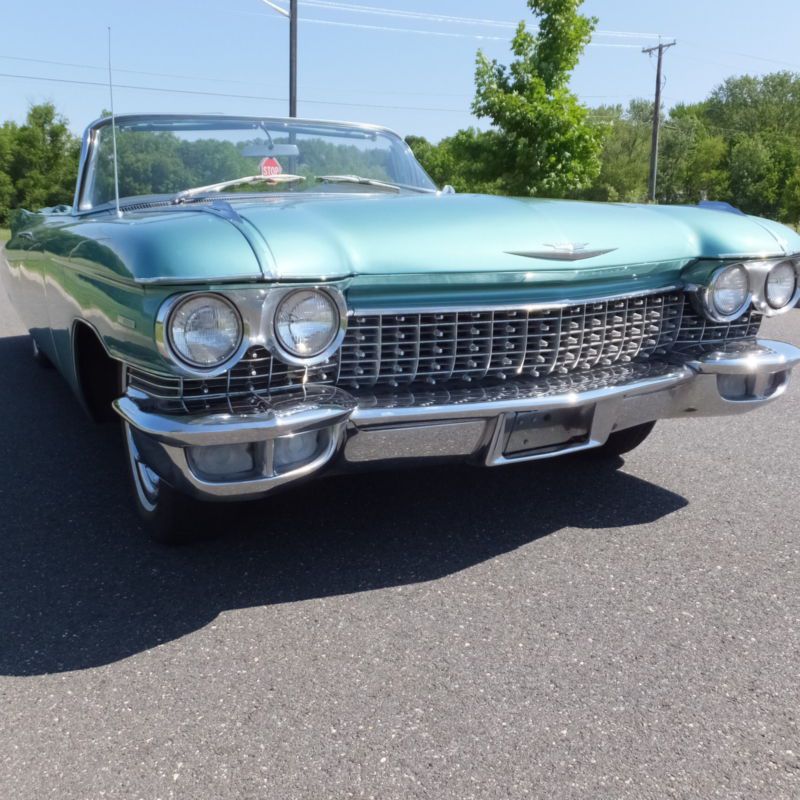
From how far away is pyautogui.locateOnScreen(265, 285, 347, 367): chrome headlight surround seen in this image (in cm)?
211

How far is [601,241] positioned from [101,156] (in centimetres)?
227

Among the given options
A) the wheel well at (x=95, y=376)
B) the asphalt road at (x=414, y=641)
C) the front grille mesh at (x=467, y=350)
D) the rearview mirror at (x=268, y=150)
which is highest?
the rearview mirror at (x=268, y=150)

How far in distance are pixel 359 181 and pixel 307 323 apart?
1.76 meters

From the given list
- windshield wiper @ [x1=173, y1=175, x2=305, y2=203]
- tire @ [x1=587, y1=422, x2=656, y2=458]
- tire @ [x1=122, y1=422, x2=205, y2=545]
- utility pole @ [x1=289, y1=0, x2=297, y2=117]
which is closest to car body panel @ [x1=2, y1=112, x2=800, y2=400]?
windshield wiper @ [x1=173, y1=175, x2=305, y2=203]

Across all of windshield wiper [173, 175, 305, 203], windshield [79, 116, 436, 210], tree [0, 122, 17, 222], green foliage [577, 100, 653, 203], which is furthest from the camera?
green foliage [577, 100, 653, 203]

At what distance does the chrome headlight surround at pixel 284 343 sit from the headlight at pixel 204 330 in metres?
0.08

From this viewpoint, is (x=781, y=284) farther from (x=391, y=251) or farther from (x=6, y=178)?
(x=6, y=178)

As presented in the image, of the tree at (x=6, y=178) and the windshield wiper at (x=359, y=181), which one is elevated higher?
the tree at (x=6, y=178)

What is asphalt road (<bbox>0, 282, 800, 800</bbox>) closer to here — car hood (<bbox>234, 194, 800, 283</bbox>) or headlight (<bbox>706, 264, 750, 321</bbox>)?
headlight (<bbox>706, 264, 750, 321</bbox>)

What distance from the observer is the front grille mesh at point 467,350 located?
2150mm

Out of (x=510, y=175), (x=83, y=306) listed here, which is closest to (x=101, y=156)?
(x=83, y=306)

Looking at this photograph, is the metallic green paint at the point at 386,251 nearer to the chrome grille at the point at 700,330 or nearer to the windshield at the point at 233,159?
the chrome grille at the point at 700,330

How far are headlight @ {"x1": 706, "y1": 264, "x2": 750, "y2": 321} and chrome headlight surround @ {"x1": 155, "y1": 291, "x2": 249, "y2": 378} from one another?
1.61 meters

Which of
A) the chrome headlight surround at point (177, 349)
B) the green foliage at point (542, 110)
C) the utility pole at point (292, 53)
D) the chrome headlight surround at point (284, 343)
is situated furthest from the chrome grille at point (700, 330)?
the utility pole at point (292, 53)
